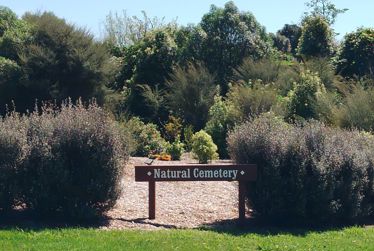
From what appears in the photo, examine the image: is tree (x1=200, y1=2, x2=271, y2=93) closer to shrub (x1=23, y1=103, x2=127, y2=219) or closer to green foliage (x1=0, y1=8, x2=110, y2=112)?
green foliage (x1=0, y1=8, x2=110, y2=112)

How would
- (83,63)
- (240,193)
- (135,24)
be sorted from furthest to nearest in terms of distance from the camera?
1. (135,24)
2. (83,63)
3. (240,193)

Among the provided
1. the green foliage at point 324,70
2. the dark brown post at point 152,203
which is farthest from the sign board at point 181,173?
the green foliage at point 324,70

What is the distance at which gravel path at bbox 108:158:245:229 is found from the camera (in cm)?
1177

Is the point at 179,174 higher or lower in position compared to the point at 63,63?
lower

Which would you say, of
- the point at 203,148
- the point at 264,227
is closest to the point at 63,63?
the point at 203,148

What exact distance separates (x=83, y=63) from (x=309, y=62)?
964 centimetres

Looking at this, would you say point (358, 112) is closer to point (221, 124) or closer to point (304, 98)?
point (304, 98)

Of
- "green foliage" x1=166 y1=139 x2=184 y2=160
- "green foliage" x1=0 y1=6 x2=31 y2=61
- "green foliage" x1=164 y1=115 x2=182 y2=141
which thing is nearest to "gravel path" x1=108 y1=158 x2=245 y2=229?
"green foliage" x1=166 y1=139 x2=184 y2=160

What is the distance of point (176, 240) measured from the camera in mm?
10273

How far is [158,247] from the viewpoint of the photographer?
9836mm

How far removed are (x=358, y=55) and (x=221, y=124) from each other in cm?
1139

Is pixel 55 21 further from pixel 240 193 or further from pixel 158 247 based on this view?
pixel 158 247

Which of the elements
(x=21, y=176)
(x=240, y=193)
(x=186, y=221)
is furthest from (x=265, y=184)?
(x=21, y=176)

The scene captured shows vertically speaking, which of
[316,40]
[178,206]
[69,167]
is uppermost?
[316,40]
